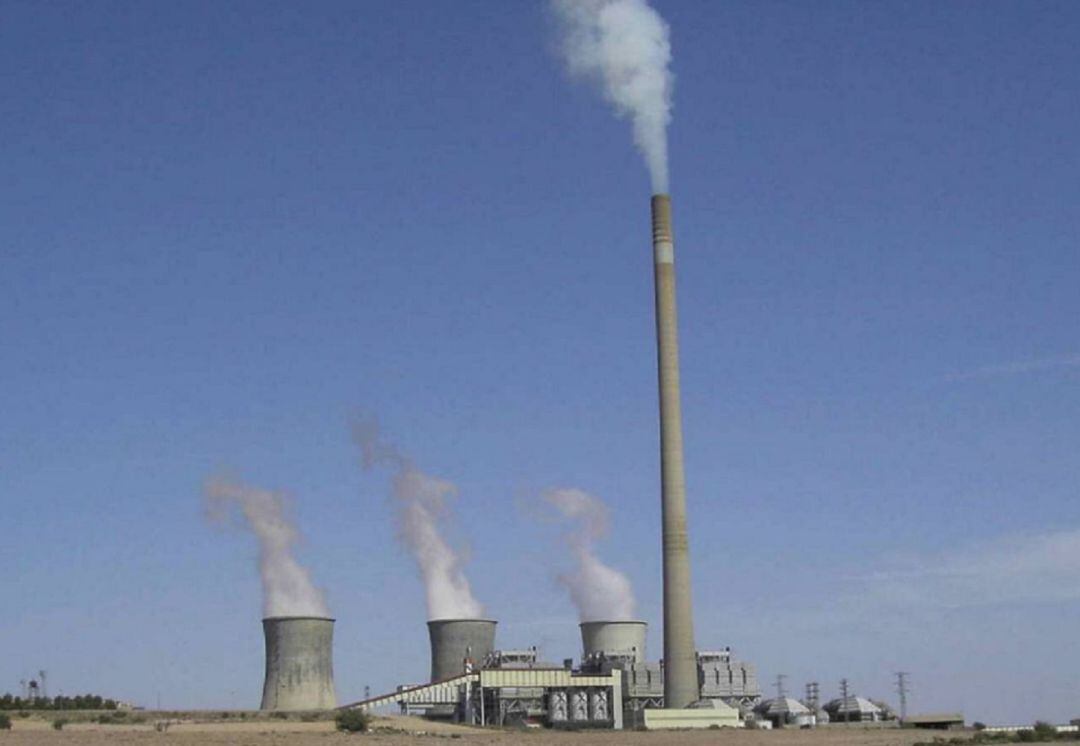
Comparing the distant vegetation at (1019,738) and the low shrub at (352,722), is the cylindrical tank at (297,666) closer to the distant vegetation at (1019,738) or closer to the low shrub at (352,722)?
the low shrub at (352,722)

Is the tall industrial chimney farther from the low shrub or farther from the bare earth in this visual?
the low shrub

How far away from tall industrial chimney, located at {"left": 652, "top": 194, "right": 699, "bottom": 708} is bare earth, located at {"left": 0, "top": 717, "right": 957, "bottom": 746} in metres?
3.55

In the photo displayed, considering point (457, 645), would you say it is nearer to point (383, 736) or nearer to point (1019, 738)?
point (383, 736)

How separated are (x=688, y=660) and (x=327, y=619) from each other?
1731 centimetres

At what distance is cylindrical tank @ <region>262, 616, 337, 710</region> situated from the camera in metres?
68.2

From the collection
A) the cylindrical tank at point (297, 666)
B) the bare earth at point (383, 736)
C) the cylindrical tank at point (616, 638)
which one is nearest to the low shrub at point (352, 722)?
the bare earth at point (383, 736)

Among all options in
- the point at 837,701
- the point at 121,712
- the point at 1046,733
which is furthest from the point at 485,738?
the point at 837,701

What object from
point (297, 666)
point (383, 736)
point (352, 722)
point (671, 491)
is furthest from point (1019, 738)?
point (297, 666)

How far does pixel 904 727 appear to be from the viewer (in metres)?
76.6

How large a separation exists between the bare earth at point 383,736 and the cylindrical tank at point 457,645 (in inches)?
208

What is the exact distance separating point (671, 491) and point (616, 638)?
53.4ft

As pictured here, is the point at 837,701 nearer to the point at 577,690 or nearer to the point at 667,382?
the point at 577,690

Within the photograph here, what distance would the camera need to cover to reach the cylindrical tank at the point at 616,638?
264 feet

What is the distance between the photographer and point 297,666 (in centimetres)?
6881
